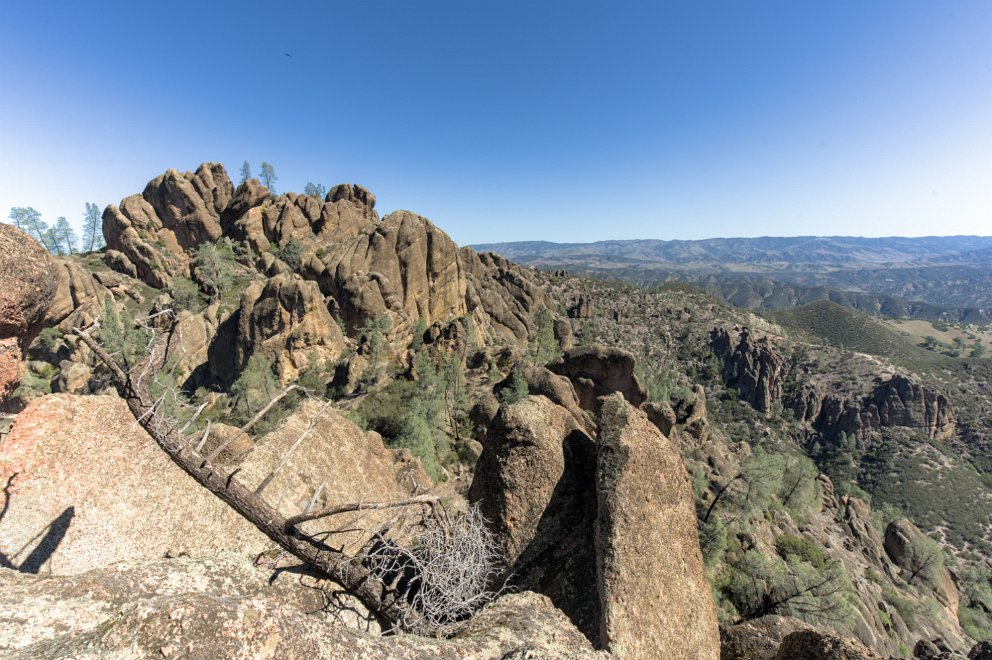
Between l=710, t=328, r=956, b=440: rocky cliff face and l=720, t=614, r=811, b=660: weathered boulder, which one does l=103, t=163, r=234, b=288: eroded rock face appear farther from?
l=710, t=328, r=956, b=440: rocky cliff face

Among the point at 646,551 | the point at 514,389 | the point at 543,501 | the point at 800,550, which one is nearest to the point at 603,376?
the point at 514,389

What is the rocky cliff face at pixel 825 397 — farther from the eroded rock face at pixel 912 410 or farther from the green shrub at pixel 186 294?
the green shrub at pixel 186 294

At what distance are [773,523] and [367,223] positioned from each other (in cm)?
8210

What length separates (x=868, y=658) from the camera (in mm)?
6879

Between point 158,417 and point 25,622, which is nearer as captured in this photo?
point 25,622

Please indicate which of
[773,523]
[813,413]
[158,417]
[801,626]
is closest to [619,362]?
[773,523]

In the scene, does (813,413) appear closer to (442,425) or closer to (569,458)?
(442,425)

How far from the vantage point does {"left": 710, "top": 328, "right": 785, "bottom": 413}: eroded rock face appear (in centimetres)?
11881

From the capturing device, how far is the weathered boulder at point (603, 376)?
134 feet

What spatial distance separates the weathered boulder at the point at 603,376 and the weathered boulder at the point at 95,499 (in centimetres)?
3625

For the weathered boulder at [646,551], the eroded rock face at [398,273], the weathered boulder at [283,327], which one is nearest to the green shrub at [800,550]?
the weathered boulder at [646,551]

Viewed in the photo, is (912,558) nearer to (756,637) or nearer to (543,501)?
(756,637)

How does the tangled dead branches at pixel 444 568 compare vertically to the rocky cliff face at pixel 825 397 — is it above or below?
above

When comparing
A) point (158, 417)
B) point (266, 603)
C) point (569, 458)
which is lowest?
point (569, 458)
